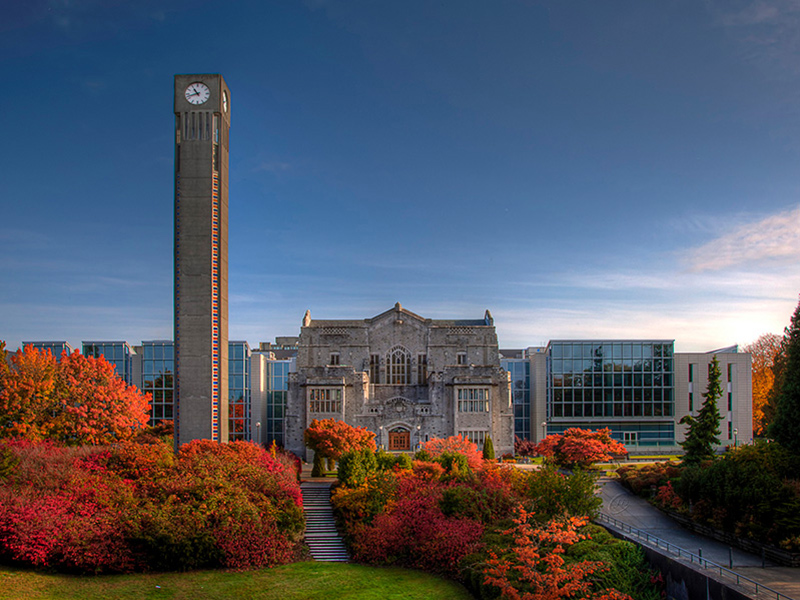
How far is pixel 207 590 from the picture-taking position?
24.7 m

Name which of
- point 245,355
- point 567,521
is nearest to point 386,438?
point 245,355

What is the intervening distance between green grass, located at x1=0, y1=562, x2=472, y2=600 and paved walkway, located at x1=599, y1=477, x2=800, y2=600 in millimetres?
10080

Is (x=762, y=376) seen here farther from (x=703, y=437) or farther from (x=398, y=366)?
(x=398, y=366)

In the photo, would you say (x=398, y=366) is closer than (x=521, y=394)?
Yes

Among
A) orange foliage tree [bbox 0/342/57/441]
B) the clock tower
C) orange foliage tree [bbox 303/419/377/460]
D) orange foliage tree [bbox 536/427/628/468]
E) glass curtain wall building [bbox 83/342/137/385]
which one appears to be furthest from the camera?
glass curtain wall building [bbox 83/342/137/385]

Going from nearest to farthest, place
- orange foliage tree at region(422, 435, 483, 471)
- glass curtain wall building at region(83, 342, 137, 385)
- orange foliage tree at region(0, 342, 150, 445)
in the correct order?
orange foliage tree at region(0, 342, 150, 445)
orange foliage tree at region(422, 435, 483, 471)
glass curtain wall building at region(83, 342, 137, 385)

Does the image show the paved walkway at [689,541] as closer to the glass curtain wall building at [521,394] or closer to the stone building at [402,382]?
the stone building at [402,382]

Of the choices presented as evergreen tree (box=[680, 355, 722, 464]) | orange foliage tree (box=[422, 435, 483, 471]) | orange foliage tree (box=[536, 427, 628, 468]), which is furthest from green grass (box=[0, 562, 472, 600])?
evergreen tree (box=[680, 355, 722, 464])

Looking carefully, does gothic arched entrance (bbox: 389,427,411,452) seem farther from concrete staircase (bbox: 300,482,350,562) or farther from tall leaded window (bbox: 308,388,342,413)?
concrete staircase (bbox: 300,482,350,562)

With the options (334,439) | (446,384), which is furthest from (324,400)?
(446,384)

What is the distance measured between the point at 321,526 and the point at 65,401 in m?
18.8

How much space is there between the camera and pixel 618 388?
205 feet

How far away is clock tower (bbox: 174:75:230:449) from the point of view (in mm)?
39750

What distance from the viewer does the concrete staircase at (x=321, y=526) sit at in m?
30.7
